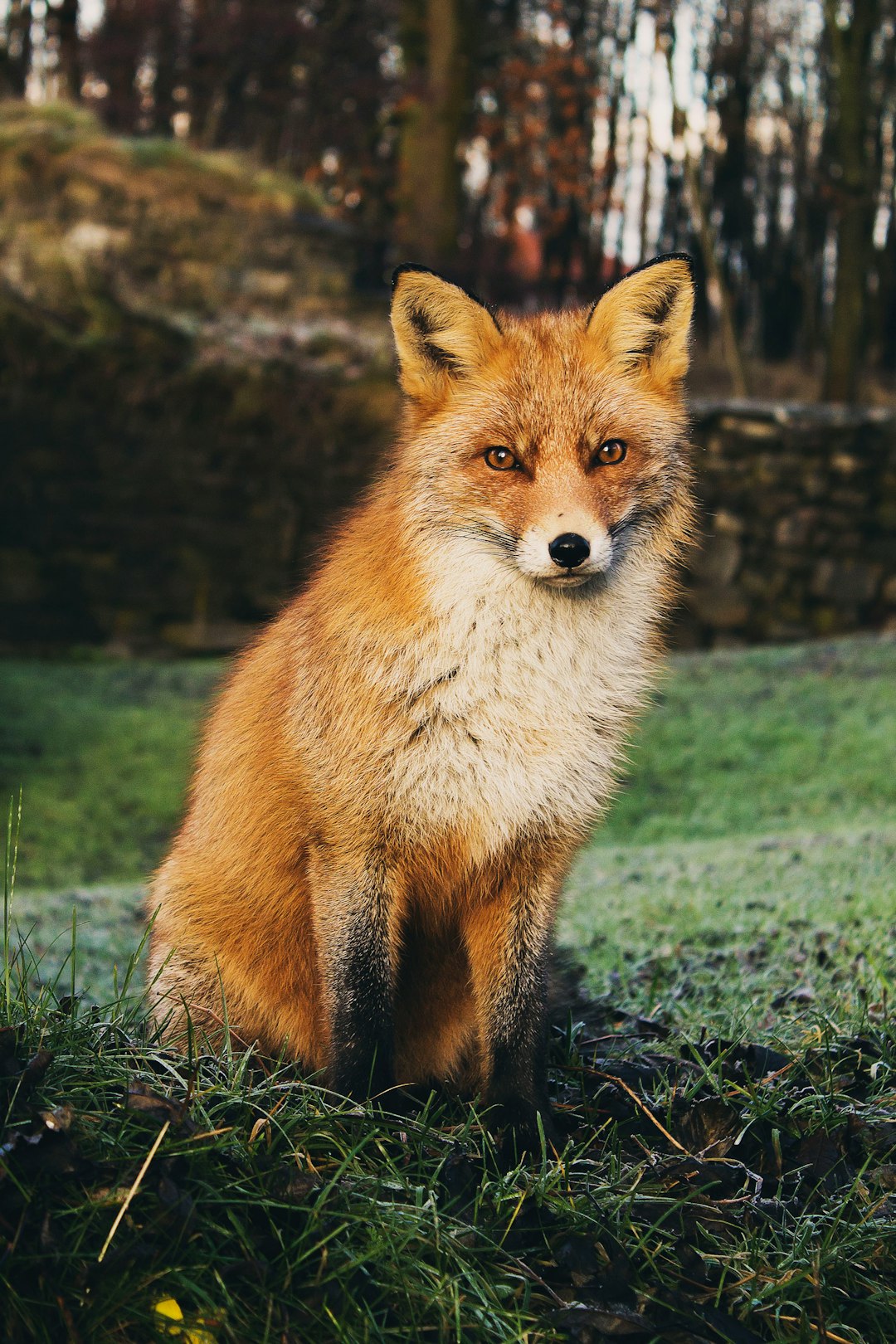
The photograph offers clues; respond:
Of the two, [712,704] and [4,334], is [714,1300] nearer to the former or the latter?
[712,704]

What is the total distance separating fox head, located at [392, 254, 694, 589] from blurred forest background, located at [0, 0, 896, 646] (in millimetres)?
7678

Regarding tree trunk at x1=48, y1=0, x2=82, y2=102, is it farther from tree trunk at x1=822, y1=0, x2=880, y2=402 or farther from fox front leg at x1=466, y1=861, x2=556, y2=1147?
fox front leg at x1=466, y1=861, x2=556, y2=1147

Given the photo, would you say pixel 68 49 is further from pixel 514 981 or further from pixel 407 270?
pixel 514 981

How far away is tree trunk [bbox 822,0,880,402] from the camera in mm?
13562

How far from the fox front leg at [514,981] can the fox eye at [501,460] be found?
0.98m

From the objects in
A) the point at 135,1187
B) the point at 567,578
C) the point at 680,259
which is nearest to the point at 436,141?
the point at 680,259

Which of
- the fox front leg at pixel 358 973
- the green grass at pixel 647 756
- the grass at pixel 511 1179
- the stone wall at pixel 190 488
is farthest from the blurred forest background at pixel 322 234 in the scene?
the fox front leg at pixel 358 973

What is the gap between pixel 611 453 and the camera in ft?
9.48

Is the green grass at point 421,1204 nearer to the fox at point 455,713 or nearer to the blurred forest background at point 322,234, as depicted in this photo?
the fox at point 455,713

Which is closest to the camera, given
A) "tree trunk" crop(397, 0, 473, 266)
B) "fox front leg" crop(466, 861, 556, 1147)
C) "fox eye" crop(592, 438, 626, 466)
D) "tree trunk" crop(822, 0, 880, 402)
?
"fox eye" crop(592, 438, 626, 466)

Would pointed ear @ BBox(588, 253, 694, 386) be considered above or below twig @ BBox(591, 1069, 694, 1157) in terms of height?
above

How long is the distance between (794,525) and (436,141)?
17.3 feet

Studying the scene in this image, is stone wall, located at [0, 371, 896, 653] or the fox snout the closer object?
the fox snout

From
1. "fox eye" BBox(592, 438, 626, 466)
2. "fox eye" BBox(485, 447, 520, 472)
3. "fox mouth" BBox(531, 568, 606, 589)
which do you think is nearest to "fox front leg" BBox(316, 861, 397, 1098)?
"fox mouth" BBox(531, 568, 606, 589)
